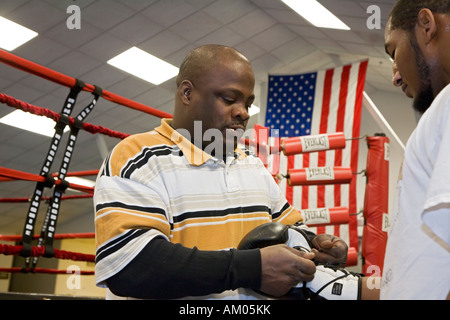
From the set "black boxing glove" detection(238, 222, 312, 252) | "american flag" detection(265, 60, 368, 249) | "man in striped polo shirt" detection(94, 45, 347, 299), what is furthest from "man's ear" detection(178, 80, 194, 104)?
"american flag" detection(265, 60, 368, 249)

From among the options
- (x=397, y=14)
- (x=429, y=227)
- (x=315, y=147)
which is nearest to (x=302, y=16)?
(x=315, y=147)

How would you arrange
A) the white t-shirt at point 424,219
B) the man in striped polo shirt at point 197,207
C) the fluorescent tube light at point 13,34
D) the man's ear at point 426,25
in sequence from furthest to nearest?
the fluorescent tube light at point 13,34 → the man in striped polo shirt at point 197,207 → the man's ear at point 426,25 → the white t-shirt at point 424,219

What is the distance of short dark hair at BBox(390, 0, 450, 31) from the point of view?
909 millimetres

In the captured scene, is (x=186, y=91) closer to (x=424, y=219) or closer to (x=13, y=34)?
(x=424, y=219)

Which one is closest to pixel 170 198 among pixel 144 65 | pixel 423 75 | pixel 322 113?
pixel 423 75

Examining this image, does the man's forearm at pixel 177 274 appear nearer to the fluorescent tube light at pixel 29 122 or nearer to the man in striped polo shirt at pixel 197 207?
the man in striped polo shirt at pixel 197 207

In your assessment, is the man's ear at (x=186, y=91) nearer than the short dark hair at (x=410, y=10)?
No

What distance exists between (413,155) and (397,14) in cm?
36

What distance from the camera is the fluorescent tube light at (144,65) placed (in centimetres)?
679

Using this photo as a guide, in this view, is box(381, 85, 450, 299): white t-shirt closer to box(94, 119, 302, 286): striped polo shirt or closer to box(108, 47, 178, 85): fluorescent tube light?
box(94, 119, 302, 286): striped polo shirt

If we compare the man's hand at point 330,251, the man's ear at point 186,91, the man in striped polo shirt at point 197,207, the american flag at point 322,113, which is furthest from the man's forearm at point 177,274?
the american flag at point 322,113

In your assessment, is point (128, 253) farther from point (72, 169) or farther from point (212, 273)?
point (72, 169)

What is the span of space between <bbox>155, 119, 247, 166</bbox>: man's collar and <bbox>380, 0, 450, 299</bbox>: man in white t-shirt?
54 cm

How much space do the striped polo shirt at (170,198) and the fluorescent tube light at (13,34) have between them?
521 centimetres
